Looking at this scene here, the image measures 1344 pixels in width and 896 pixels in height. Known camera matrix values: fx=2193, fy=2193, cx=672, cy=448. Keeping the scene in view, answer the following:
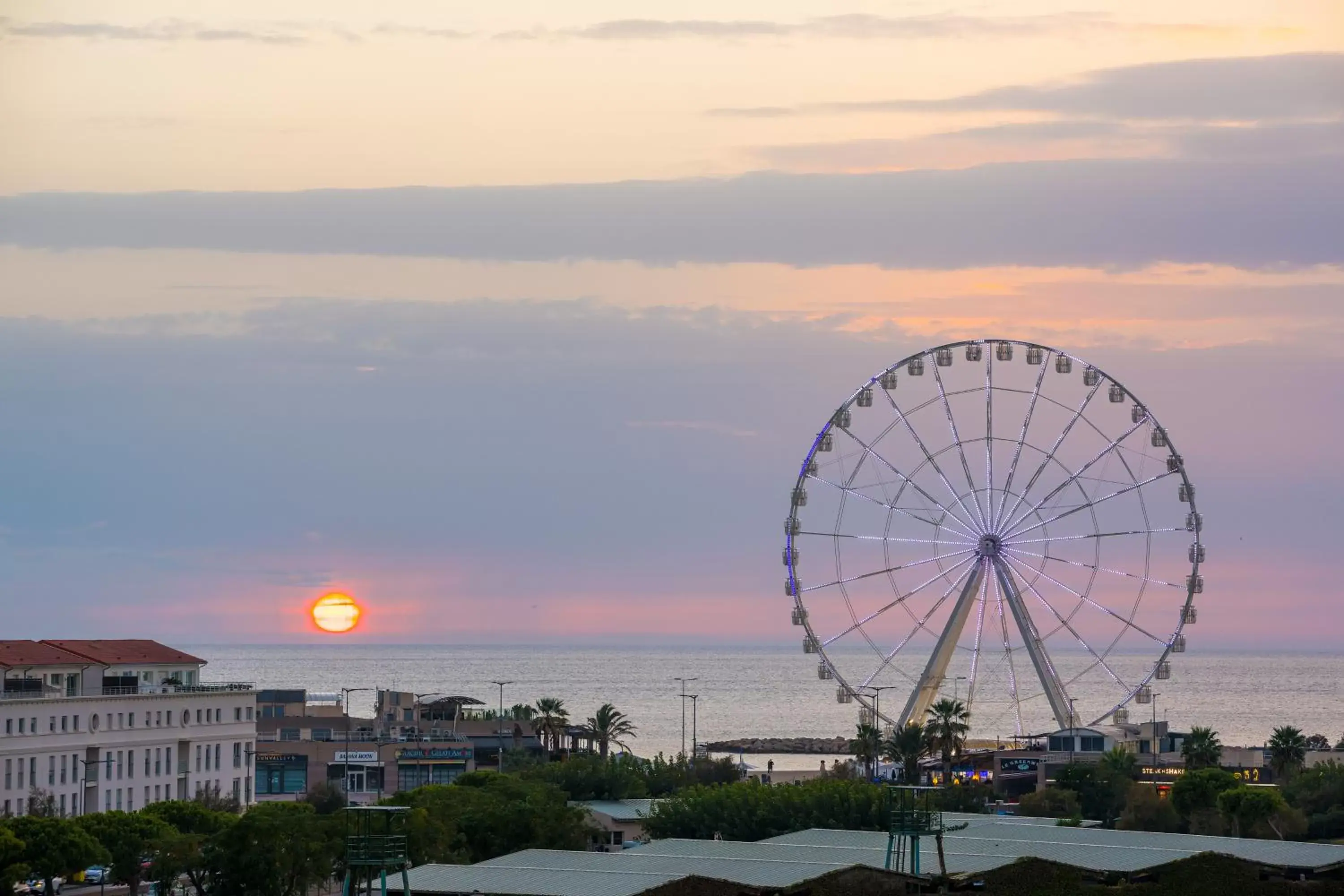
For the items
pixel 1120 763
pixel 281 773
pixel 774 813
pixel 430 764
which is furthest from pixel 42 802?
pixel 1120 763

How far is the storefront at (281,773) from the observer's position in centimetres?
14312

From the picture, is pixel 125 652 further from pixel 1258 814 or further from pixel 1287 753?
pixel 1287 753

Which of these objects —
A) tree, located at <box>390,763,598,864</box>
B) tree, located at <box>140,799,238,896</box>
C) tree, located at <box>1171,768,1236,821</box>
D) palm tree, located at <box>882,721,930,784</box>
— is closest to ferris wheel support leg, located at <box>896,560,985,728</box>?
palm tree, located at <box>882,721,930,784</box>

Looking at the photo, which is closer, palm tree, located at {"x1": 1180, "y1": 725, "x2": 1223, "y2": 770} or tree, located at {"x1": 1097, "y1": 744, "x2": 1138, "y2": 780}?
palm tree, located at {"x1": 1180, "y1": 725, "x2": 1223, "y2": 770}

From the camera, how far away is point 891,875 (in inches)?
2653

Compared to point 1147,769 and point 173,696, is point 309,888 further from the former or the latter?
point 1147,769

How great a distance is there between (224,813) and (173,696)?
24132 millimetres

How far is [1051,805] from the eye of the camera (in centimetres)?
11650

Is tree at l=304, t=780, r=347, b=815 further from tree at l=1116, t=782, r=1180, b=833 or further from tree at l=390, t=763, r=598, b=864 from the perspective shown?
tree at l=1116, t=782, r=1180, b=833

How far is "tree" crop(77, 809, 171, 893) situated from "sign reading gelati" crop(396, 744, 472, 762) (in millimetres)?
55758

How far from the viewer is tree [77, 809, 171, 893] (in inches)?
3287


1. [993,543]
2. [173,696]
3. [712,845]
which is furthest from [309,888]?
[993,543]

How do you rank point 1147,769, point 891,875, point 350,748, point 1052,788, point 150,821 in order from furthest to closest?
point 350,748 < point 1147,769 < point 1052,788 < point 150,821 < point 891,875

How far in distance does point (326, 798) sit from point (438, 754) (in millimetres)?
22300
